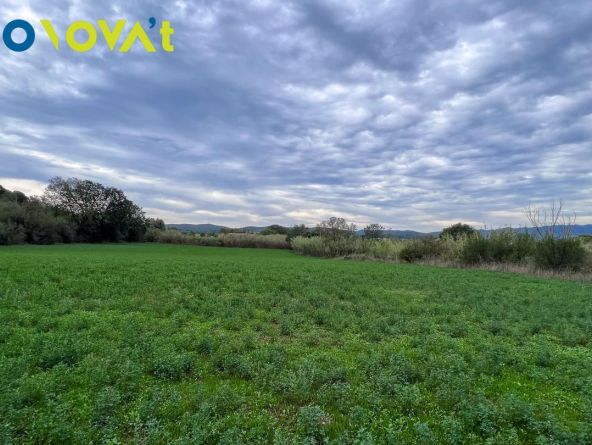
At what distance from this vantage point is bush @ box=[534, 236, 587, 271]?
885 inches

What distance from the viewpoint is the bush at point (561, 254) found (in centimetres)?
2248

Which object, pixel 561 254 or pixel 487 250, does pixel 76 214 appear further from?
pixel 561 254

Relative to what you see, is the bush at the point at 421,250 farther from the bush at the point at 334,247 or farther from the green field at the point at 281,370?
the green field at the point at 281,370

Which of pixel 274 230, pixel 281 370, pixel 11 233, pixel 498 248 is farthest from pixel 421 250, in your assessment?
pixel 11 233

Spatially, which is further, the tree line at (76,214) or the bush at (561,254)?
the tree line at (76,214)

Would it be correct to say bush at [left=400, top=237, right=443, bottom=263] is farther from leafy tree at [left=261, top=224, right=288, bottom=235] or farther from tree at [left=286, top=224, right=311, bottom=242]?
leafy tree at [left=261, top=224, right=288, bottom=235]

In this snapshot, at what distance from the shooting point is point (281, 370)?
217 inches

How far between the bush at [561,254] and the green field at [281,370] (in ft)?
48.4

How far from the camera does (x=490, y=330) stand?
8531 millimetres

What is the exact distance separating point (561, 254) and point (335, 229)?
2838 centimetres

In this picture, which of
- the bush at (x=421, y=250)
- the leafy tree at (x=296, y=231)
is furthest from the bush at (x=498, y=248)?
the leafy tree at (x=296, y=231)

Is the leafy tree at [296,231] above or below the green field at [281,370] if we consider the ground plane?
above

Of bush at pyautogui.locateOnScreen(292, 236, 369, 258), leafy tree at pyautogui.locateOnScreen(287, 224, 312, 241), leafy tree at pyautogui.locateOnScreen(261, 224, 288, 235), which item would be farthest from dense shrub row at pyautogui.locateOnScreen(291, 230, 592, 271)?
leafy tree at pyautogui.locateOnScreen(261, 224, 288, 235)

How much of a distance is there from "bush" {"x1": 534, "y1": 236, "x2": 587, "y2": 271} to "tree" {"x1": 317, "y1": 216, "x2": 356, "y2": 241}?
81.6ft
